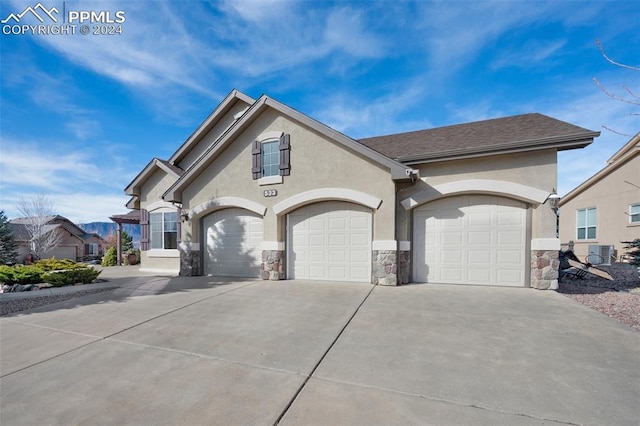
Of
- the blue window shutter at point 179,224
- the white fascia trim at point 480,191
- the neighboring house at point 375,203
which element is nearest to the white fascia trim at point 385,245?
the neighboring house at point 375,203

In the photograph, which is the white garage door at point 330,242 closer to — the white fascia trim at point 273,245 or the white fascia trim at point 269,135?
the white fascia trim at point 273,245

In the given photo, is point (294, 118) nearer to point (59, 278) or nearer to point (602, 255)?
point (59, 278)

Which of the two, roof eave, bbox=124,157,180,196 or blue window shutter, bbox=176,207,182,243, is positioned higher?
roof eave, bbox=124,157,180,196

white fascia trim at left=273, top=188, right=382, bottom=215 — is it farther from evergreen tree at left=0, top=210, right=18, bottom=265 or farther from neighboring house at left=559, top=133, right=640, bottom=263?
neighboring house at left=559, top=133, right=640, bottom=263

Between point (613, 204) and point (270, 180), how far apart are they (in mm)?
18168

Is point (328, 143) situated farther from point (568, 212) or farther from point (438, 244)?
point (568, 212)

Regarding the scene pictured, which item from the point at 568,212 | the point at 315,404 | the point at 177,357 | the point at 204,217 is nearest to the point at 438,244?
the point at 315,404

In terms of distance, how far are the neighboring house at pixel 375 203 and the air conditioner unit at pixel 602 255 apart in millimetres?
9826

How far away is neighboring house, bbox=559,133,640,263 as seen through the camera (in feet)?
42.7

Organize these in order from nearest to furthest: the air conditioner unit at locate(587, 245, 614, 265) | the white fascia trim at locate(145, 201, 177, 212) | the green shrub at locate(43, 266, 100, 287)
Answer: the green shrub at locate(43, 266, 100, 287) → the white fascia trim at locate(145, 201, 177, 212) → the air conditioner unit at locate(587, 245, 614, 265)

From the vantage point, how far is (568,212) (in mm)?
17422

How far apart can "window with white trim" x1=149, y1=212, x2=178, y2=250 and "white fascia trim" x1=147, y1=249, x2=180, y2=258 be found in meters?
0.16

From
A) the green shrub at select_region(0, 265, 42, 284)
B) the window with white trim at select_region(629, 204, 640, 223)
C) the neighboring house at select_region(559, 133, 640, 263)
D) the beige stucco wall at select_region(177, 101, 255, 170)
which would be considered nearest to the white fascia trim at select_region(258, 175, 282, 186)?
the beige stucco wall at select_region(177, 101, 255, 170)

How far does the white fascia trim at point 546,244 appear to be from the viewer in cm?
714
